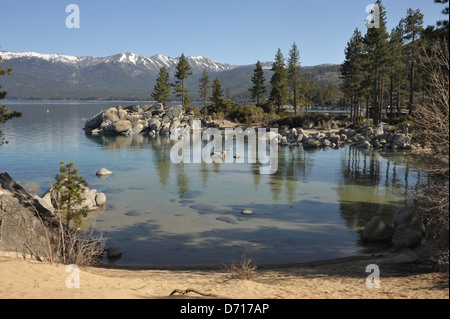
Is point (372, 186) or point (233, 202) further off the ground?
point (372, 186)

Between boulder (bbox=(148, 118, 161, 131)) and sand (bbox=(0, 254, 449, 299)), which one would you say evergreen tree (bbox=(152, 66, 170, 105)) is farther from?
sand (bbox=(0, 254, 449, 299))

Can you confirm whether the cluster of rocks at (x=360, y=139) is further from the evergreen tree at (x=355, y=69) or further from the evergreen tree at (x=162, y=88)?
the evergreen tree at (x=162, y=88)

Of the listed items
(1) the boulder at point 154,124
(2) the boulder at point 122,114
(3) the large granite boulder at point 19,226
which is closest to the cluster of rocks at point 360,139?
(1) the boulder at point 154,124

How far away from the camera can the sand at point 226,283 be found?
10602 millimetres

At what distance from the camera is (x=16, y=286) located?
1111 centimetres

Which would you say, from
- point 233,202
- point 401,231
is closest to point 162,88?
point 233,202

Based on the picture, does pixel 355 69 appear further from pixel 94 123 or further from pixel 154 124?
pixel 94 123

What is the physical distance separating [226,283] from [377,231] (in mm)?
9901

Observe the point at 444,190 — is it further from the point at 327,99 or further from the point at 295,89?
the point at 327,99

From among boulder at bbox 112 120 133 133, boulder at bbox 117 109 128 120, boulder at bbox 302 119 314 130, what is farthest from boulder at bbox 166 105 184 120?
boulder at bbox 302 119 314 130

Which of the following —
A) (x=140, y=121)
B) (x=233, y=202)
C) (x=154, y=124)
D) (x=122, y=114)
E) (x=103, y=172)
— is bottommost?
(x=233, y=202)

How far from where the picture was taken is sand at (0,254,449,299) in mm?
10602

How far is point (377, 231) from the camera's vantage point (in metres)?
18.8
